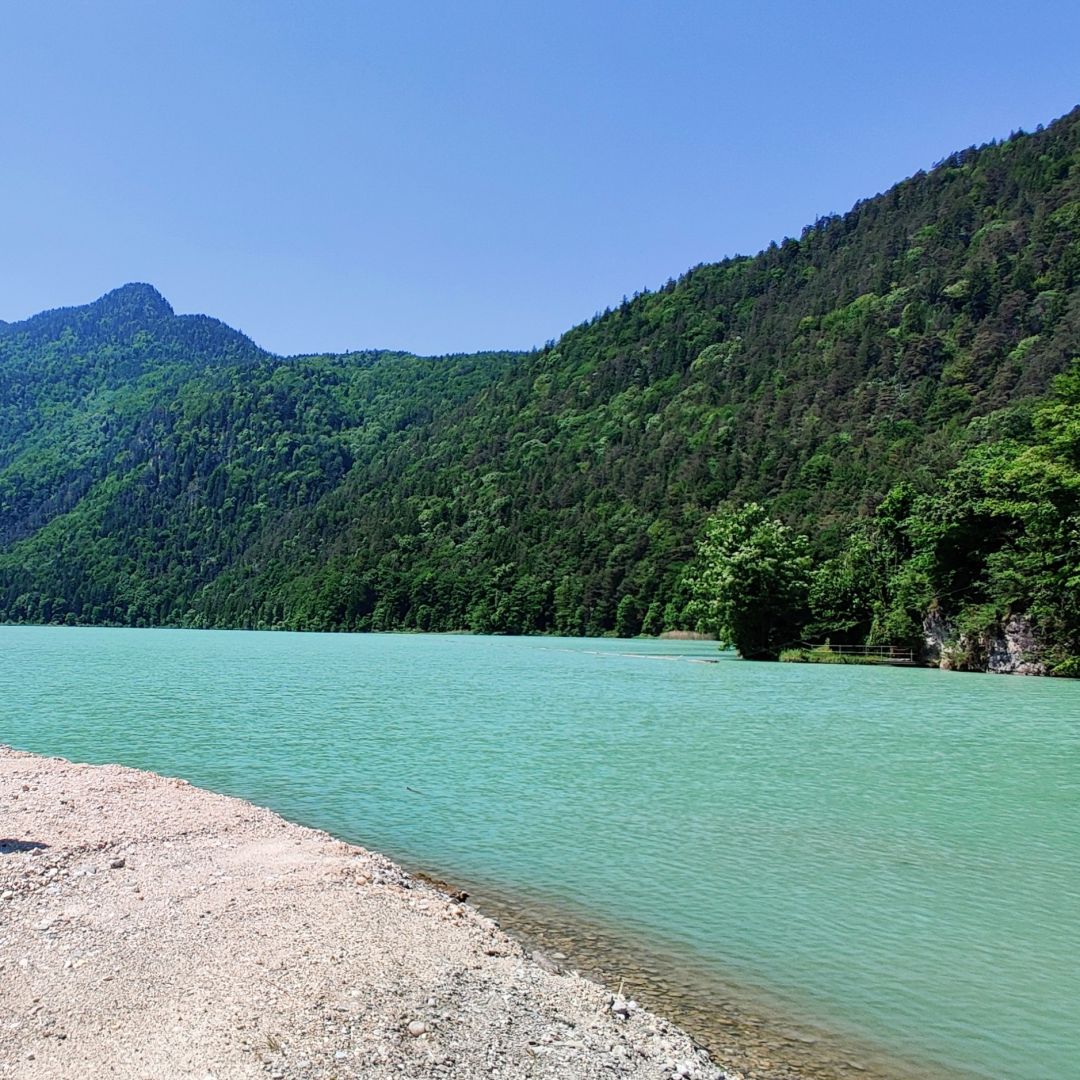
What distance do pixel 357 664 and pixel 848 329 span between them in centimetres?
15120

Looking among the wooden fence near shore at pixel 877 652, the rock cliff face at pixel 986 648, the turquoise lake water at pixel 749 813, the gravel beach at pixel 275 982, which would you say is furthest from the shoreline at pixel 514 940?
the wooden fence near shore at pixel 877 652

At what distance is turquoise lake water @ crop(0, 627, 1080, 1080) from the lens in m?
9.80

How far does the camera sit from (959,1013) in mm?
9008

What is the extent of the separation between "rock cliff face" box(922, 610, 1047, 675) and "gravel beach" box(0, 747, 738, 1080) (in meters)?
57.8

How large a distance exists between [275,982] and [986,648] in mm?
65532

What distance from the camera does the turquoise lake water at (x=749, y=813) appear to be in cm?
980

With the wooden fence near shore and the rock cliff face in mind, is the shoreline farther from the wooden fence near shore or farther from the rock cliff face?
the wooden fence near shore

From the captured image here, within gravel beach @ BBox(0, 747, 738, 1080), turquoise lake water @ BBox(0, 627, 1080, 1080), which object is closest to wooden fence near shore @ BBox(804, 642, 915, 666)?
turquoise lake water @ BBox(0, 627, 1080, 1080)

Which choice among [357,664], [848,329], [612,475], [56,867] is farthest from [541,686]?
[848,329]

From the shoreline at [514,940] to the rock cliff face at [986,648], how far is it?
56.6 meters

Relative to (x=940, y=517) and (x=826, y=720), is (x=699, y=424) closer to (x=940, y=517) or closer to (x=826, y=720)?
(x=940, y=517)

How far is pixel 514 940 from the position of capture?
1033 centimetres

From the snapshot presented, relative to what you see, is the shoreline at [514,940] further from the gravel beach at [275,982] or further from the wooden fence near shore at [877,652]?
the wooden fence near shore at [877,652]

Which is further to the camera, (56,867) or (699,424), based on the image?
(699,424)
